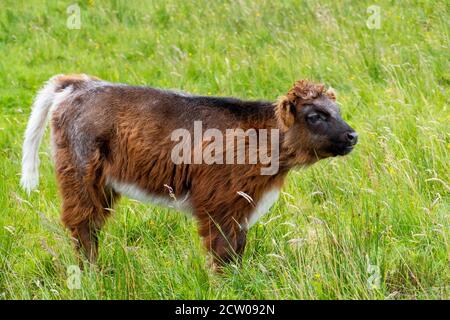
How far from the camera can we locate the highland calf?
557 cm

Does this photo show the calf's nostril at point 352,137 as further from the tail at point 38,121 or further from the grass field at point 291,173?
the tail at point 38,121

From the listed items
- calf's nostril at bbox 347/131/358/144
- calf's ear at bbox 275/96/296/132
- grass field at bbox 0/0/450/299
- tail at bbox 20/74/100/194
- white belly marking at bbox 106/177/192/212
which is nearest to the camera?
grass field at bbox 0/0/450/299

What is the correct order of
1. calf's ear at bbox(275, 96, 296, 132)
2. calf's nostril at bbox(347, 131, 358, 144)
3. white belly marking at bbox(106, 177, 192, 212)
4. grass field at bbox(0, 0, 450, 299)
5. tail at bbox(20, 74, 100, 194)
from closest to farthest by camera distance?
grass field at bbox(0, 0, 450, 299) → calf's nostril at bbox(347, 131, 358, 144) → calf's ear at bbox(275, 96, 296, 132) → white belly marking at bbox(106, 177, 192, 212) → tail at bbox(20, 74, 100, 194)

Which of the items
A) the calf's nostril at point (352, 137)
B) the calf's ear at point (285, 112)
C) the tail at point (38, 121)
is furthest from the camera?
the tail at point (38, 121)

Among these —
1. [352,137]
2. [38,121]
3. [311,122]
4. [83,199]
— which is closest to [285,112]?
[311,122]

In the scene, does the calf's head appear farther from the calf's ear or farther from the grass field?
the grass field

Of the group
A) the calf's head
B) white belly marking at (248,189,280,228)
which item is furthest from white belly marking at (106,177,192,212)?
the calf's head

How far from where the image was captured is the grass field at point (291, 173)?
4719mm

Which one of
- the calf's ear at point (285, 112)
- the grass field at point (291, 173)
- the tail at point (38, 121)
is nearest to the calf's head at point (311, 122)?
the calf's ear at point (285, 112)

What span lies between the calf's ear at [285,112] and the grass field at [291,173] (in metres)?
0.62

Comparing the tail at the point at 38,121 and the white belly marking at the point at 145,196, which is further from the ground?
Result: the tail at the point at 38,121

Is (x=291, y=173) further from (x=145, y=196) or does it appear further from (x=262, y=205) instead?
(x=145, y=196)
